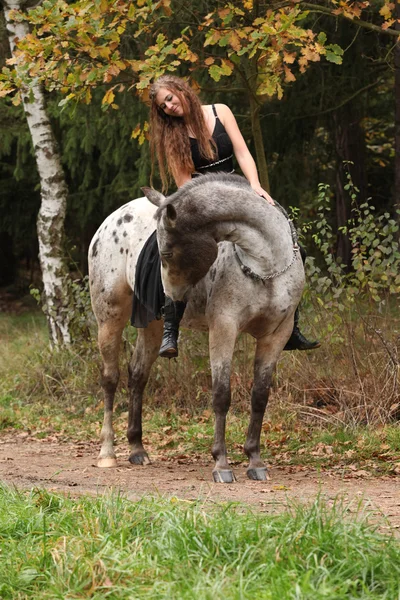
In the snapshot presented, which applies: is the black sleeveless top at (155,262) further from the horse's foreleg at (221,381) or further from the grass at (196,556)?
the grass at (196,556)

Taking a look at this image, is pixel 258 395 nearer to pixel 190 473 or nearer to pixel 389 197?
pixel 190 473

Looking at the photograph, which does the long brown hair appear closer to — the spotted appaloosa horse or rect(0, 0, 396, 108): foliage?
the spotted appaloosa horse

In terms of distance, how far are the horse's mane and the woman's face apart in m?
0.68

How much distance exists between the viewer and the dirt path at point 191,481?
6230 mm

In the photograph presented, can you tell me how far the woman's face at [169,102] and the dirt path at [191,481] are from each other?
9.11ft

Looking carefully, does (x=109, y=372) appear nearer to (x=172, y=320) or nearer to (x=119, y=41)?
(x=172, y=320)

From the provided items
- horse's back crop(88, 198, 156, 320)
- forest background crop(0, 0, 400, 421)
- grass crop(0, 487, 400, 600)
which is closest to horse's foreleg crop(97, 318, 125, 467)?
horse's back crop(88, 198, 156, 320)

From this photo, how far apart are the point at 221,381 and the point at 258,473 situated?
29.8 inches

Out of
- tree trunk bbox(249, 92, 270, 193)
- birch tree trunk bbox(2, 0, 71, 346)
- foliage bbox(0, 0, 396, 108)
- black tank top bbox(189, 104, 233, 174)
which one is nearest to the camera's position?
black tank top bbox(189, 104, 233, 174)

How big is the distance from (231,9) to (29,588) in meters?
6.45

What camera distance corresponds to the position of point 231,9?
9.43 meters

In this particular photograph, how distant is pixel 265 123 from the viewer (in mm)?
14742

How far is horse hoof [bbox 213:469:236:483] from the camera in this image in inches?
289

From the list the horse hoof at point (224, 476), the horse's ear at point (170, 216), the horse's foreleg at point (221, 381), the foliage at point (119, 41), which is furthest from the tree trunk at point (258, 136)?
the horse hoof at point (224, 476)
